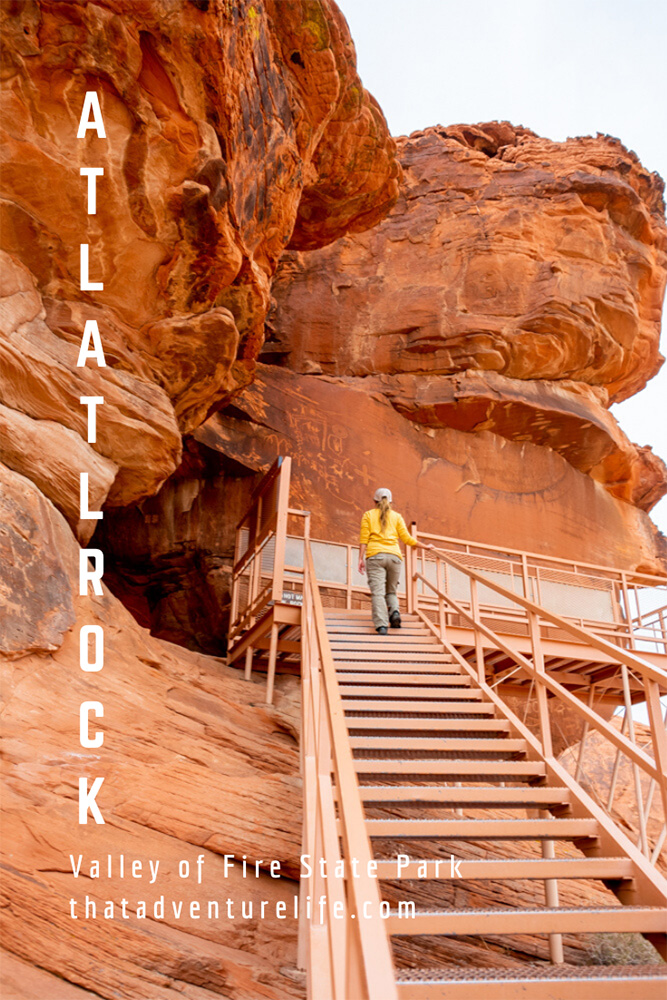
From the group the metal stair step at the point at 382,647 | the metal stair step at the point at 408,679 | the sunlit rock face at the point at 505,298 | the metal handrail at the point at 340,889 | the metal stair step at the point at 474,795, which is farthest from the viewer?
the sunlit rock face at the point at 505,298

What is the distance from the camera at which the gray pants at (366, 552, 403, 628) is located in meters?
8.22

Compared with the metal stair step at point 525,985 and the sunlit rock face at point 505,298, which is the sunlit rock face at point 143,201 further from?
the sunlit rock face at point 505,298

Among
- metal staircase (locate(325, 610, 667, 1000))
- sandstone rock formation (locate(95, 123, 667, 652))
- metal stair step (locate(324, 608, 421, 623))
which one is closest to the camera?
metal staircase (locate(325, 610, 667, 1000))

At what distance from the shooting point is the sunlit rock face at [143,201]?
727 cm

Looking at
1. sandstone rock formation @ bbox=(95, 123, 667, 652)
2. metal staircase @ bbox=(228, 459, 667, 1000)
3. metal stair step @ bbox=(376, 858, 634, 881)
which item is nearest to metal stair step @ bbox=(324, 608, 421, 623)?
metal staircase @ bbox=(228, 459, 667, 1000)

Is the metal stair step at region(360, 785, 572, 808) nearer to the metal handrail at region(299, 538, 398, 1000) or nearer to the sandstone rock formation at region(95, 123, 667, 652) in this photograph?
the metal handrail at region(299, 538, 398, 1000)

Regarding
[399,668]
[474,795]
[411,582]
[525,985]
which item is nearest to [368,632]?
[411,582]

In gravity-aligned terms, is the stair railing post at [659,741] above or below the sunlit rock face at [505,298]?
below

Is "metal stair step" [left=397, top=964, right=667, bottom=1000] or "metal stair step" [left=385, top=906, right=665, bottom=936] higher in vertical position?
"metal stair step" [left=385, top=906, right=665, bottom=936]

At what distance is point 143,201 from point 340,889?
24.5 feet

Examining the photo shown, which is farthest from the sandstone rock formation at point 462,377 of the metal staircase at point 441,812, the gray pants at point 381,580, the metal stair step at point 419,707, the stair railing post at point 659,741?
the stair railing post at point 659,741

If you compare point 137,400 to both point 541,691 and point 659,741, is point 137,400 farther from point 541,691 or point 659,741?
point 659,741

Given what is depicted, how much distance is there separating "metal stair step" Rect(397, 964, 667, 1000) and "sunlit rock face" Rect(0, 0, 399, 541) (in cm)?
572

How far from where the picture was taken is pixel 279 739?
7.54 m
